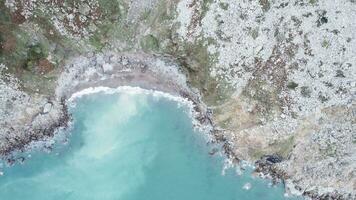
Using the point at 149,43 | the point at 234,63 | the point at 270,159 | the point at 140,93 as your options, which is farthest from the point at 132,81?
the point at 270,159

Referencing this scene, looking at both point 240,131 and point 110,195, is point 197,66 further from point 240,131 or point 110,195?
point 110,195

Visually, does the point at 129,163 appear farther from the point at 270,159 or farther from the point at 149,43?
the point at 270,159

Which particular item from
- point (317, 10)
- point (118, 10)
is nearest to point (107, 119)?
point (118, 10)

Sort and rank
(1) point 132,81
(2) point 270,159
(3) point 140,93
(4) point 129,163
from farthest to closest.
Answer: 1. (3) point 140,93
2. (1) point 132,81
3. (4) point 129,163
4. (2) point 270,159

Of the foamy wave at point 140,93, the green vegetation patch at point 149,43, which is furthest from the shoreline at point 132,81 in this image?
the green vegetation patch at point 149,43

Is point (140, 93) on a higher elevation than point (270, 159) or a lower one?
higher

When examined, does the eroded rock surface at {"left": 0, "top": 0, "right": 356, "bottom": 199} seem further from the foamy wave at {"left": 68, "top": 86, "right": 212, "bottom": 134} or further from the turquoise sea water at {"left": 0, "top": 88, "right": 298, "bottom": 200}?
the turquoise sea water at {"left": 0, "top": 88, "right": 298, "bottom": 200}

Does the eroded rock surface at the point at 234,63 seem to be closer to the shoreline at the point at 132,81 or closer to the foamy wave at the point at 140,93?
the shoreline at the point at 132,81

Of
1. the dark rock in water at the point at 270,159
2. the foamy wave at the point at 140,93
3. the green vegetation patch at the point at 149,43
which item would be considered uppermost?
the green vegetation patch at the point at 149,43
